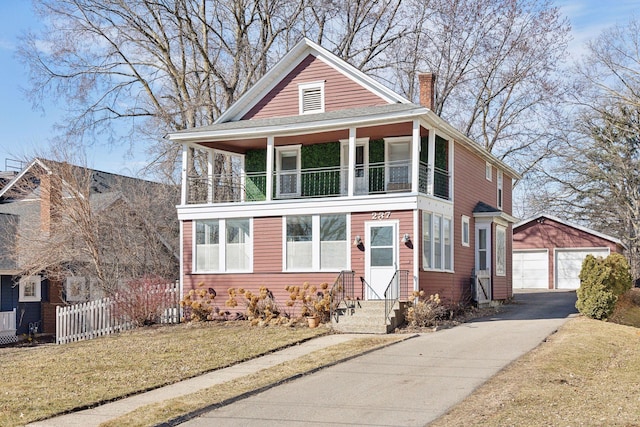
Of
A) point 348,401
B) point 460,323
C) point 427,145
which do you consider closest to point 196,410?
point 348,401

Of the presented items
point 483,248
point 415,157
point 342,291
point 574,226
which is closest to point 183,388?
point 342,291

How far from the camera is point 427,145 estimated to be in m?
25.4

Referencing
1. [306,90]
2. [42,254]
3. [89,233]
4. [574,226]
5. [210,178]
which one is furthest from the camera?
[574,226]

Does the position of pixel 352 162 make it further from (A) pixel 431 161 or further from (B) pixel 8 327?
(B) pixel 8 327

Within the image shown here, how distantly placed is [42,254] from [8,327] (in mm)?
3442

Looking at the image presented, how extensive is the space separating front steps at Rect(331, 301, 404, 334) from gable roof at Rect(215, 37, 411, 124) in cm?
675

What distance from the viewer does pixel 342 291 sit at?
74.2ft

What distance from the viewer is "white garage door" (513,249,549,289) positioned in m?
41.4

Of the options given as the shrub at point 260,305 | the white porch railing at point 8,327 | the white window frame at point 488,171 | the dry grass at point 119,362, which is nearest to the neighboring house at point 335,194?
the shrub at point 260,305

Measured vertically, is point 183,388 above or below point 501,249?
below

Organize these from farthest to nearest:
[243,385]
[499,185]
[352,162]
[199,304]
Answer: [499,185], [199,304], [352,162], [243,385]

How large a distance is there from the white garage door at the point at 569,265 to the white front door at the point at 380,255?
21.1m

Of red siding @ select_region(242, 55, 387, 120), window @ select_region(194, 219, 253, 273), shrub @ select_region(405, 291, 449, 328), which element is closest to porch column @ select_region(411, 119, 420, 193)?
red siding @ select_region(242, 55, 387, 120)

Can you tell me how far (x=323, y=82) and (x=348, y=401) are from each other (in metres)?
16.1
